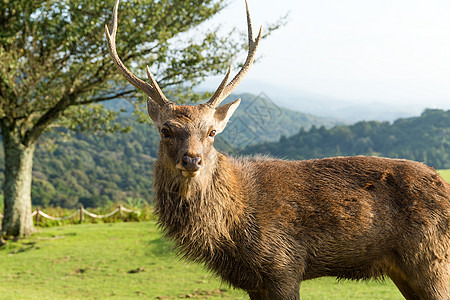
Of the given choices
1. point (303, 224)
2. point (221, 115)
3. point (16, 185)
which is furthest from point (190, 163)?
point (16, 185)

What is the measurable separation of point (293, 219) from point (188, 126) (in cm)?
128

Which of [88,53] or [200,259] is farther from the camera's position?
[88,53]

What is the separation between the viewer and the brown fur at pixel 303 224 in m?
3.93

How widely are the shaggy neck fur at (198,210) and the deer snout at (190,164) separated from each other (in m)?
0.32

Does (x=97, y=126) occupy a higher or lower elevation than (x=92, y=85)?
lower

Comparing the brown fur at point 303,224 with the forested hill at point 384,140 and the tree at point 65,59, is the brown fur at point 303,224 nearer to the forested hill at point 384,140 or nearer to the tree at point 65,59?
the tree at point 65,59

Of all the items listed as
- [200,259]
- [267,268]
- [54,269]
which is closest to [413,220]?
[267,268]

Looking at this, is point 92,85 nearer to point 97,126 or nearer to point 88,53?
point 88,53

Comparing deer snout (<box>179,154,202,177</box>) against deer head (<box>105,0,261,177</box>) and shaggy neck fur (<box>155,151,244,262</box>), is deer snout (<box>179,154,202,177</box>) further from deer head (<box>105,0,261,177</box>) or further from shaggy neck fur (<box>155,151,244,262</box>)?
shaggy neck fur (<box>155,151,244,262</box>)

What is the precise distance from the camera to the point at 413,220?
13.3ft

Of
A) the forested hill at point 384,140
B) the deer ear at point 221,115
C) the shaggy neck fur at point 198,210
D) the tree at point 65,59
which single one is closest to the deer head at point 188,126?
the deer ear at point 221,115

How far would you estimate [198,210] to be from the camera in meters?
3.97

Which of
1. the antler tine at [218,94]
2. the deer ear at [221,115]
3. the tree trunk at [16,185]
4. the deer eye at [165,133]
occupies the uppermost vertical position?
the antler tine at [218,94]

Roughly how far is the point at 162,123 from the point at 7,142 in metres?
9.95
